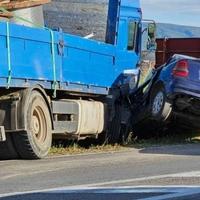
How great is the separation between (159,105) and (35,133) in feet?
10.6

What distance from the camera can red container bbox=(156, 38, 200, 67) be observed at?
20.2 metres

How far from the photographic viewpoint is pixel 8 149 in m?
11.8

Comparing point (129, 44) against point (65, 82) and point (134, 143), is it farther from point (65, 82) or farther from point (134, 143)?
point (65, 82)

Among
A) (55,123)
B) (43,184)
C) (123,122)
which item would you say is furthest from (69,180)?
(123,122)

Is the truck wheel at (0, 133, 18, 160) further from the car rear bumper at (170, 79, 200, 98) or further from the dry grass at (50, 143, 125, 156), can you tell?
the car rear bumper at (170, 79, 200, 98)

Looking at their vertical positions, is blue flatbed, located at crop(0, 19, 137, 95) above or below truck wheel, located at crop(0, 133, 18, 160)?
above

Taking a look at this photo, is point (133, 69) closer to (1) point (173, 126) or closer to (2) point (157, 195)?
(1) point (173, 126)

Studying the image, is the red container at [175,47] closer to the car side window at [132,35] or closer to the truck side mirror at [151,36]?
the truck side mirror at [151,36]

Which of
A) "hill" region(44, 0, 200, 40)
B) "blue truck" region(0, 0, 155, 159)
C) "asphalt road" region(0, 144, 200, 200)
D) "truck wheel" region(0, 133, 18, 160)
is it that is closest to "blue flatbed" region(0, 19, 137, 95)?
"blue truck" region(0, 0, 155, 159)

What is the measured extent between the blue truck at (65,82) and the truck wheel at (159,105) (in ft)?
3.84

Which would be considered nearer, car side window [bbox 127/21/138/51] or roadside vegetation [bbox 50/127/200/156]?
roadside vegetation [bbox 50/127/200/156]

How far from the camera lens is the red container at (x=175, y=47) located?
20.2m

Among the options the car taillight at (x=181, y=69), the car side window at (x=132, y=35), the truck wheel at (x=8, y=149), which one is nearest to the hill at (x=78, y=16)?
the car side window at (x=132, y=35)

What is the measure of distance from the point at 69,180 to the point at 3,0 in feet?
14.4
